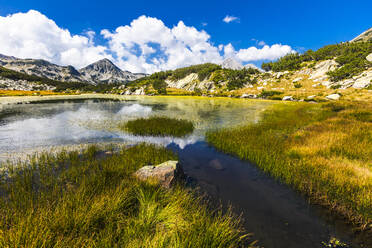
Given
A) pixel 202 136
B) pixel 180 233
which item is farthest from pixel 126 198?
pixel 202 136

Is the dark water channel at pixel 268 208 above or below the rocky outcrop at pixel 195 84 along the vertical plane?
below

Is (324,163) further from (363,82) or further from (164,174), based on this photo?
(363,82)

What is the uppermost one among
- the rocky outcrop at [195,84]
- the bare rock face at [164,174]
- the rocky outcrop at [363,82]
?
the rocky outcrop at [195,84]

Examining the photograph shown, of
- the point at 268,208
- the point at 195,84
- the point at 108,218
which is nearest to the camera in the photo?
the point at 108,218

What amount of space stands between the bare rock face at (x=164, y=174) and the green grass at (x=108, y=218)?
441 millimetres

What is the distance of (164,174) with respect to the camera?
24.0 feet

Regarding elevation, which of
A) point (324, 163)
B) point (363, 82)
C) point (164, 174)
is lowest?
point (164, 174)

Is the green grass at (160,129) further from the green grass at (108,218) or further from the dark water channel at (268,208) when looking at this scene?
the green grass at (108,218)

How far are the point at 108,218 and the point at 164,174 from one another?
3.13 m

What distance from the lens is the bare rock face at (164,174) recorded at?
7051 mm

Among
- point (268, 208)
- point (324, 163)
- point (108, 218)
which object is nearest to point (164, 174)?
point (108, 218)

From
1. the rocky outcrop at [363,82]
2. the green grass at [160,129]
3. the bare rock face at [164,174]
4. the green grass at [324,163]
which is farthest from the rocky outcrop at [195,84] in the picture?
A: the bare rock face at [164,174]

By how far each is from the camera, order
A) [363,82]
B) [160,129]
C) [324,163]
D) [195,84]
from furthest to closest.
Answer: [195,84] → [363,82] → [160,129] → [324,163]

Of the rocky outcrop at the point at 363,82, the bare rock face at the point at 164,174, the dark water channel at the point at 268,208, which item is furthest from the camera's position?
the rocky outcrop at the point at 363,82
